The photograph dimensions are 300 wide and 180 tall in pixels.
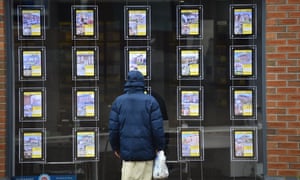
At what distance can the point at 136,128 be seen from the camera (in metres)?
6.01

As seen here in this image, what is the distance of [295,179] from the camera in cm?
707

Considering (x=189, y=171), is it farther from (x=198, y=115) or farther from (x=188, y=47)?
(x=188, y=47)

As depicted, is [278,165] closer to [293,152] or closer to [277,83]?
[293,152]

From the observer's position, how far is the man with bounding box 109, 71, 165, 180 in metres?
6.02

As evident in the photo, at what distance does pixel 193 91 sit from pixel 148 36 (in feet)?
3.09

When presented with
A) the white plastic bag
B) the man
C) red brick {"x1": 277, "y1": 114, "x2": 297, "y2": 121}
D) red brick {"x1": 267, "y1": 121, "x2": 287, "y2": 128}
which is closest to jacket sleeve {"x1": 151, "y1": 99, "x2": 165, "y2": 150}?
the man

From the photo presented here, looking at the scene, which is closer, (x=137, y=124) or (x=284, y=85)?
(x=137, y=124)

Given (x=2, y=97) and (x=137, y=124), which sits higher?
(x=2, y=97)

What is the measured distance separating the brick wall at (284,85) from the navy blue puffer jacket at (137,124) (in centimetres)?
179

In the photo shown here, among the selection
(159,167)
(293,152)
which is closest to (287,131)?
(293,152)

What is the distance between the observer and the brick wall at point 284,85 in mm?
7035

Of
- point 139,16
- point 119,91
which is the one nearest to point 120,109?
point 119,91

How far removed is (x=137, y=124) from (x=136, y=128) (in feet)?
0.15

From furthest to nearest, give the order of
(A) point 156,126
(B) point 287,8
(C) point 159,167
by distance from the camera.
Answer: (B) point 287,8
(C) point 159,167
(A) point 156,126
